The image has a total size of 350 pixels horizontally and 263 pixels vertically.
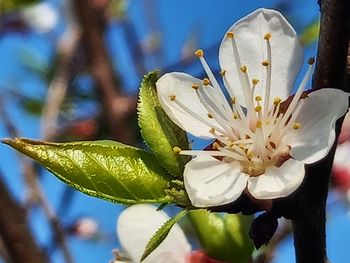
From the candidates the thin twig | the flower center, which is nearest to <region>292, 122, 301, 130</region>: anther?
the flower center

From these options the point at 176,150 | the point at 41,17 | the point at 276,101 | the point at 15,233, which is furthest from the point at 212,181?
the point at 41,17

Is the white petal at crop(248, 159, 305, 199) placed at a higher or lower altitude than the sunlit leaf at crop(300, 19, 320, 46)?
higher

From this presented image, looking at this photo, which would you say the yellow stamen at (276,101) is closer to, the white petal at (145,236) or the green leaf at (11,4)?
the white petal at (145,236)

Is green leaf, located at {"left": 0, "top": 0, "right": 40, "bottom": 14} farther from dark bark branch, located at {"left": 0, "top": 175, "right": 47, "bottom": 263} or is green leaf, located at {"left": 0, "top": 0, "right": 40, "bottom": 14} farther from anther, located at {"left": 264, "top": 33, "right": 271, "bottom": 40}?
anther, located at {"left": 264, "top": 33, "right": 271, "bottom": 40}

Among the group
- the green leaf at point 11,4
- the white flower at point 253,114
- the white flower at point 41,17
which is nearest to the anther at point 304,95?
the white flower at point 253,114

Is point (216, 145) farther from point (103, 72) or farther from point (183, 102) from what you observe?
point (103, 72)

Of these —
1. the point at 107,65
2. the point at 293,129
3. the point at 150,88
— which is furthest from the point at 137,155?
the point at 107,65
